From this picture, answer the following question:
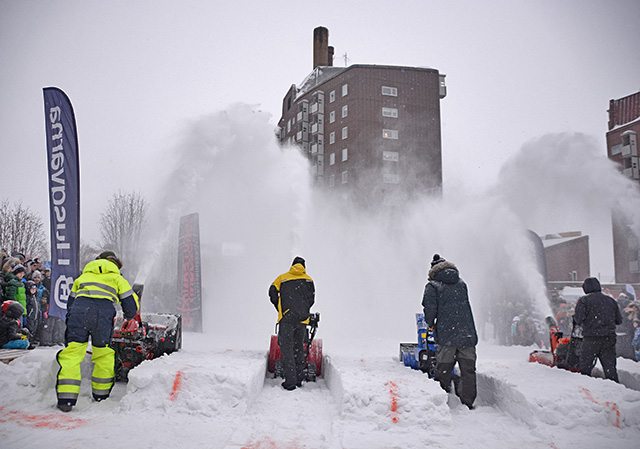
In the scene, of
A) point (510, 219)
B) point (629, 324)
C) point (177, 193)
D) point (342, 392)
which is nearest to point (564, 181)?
point (510, 219)

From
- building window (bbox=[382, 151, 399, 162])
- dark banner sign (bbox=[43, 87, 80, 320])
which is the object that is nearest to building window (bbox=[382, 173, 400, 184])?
building window (bbox=[382, 151, 399, 162])

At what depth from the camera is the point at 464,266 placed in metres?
19.1

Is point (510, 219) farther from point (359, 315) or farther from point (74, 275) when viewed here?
point (74, 275)

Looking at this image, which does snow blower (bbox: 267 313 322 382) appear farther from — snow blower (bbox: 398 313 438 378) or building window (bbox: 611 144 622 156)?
building window (bbox: 611 144 622 156)

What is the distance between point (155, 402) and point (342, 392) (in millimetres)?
2038

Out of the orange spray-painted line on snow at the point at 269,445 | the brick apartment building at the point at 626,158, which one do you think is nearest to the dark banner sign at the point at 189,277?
the orange spray-painted line on snow at the point at 269,445

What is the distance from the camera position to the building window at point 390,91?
136 ft

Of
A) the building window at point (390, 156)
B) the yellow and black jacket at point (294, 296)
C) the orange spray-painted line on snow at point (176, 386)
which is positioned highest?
the building window at point (390, 156)

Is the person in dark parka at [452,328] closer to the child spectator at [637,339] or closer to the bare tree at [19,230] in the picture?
the child spectator at [637,339]

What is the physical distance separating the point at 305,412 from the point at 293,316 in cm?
154

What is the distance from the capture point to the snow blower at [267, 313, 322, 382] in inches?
266

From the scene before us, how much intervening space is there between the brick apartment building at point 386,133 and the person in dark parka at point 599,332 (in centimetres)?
3350

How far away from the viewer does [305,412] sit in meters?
5.23

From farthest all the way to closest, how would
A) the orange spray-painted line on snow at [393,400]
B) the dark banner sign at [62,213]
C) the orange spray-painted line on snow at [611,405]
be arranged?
the dark banner sign at [62,213] → the orange spray-painted line on snow at [393,400] → the orange spray-painted line on snow at [611,405]
